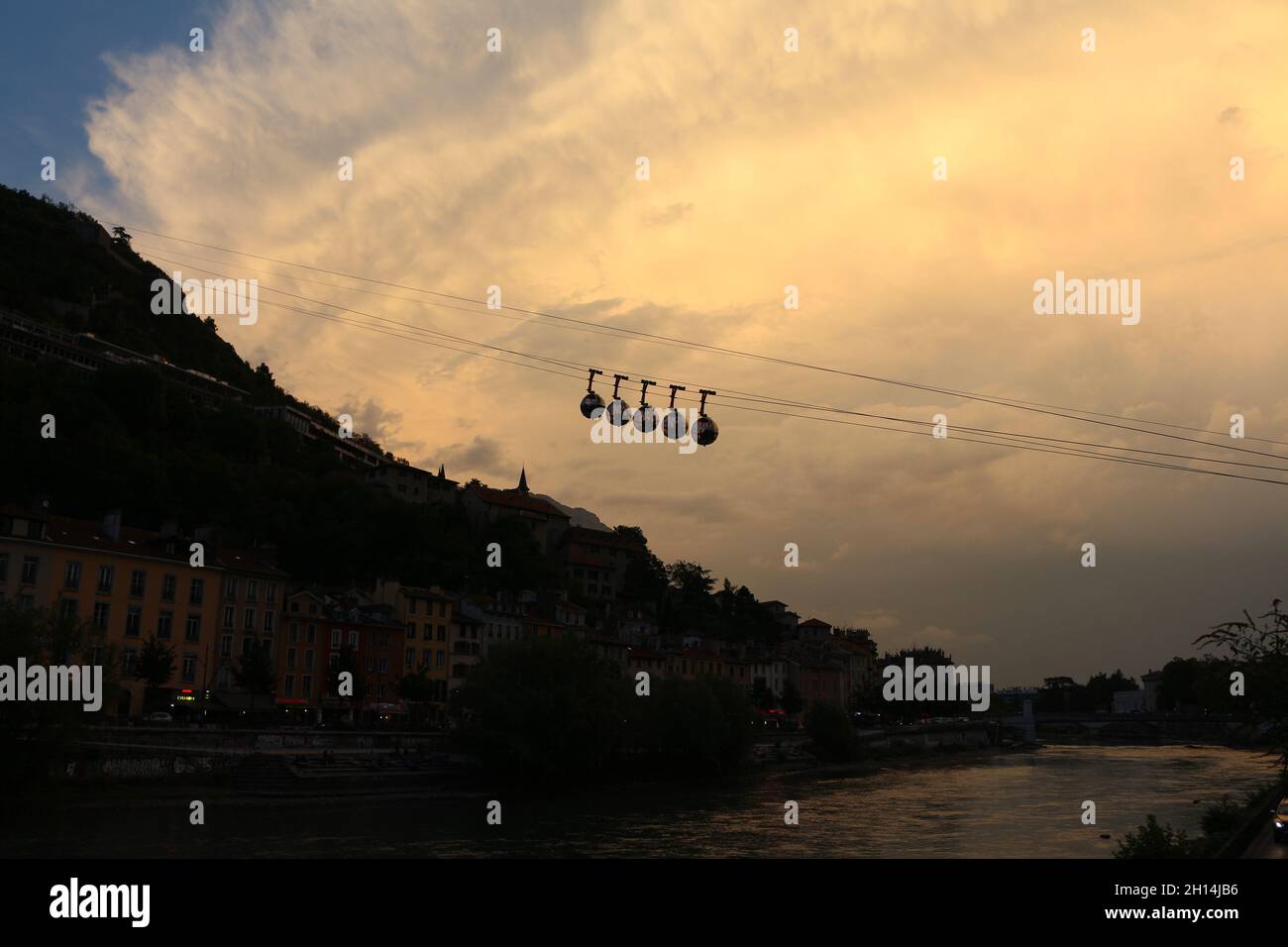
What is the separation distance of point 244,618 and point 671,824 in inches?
1429

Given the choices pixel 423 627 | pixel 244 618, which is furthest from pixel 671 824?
pixel 423 627

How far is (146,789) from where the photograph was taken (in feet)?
152

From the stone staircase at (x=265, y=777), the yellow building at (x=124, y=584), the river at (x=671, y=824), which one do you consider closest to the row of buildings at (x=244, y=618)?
the yellow building at (x=124, y=584)

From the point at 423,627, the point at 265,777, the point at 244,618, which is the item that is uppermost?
the point at 244,618

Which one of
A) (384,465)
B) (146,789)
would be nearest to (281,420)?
(384,465)

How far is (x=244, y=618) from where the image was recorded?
70.8 m

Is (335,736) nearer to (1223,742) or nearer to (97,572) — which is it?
(97,572)

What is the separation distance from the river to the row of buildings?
987 centimetres

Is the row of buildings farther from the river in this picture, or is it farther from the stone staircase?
the river

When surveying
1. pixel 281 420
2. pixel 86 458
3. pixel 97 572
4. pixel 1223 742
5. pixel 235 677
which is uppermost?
pixel 281 420

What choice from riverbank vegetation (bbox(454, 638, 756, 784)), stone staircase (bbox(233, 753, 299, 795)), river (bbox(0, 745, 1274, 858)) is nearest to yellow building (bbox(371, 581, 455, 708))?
riverbank vegetation (bbox(454, 638, 756, 784))

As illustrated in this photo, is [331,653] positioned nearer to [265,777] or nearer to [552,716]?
[552,716]

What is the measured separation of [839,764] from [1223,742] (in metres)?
77.1
